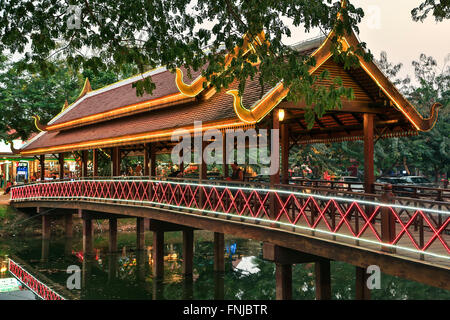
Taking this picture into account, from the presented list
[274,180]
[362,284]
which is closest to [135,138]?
[274,180]

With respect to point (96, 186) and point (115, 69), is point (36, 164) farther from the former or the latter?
point (115, 69)

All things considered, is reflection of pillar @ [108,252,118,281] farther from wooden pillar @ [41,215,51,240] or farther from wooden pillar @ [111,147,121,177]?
wooden pillar @ [41,215,51,240]

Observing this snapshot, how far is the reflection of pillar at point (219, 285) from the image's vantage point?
589 inches

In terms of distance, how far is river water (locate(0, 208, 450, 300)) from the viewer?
15.4 m

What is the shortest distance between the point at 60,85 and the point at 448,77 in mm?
28004

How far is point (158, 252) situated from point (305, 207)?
8269mm

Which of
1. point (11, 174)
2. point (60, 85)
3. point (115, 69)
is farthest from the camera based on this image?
point (11, 174)

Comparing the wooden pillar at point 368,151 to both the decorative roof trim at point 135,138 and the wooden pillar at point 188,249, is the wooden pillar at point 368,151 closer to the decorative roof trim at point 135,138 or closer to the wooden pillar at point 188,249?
the decorative roof trim at point 135,138

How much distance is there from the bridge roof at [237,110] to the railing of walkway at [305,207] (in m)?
1.61

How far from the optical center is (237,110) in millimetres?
10273

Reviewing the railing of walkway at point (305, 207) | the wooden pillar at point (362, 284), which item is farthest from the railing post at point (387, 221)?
the wooden pillar at point (362, 284)

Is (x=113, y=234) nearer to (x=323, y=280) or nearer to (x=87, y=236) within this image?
(x=87, y=236)
